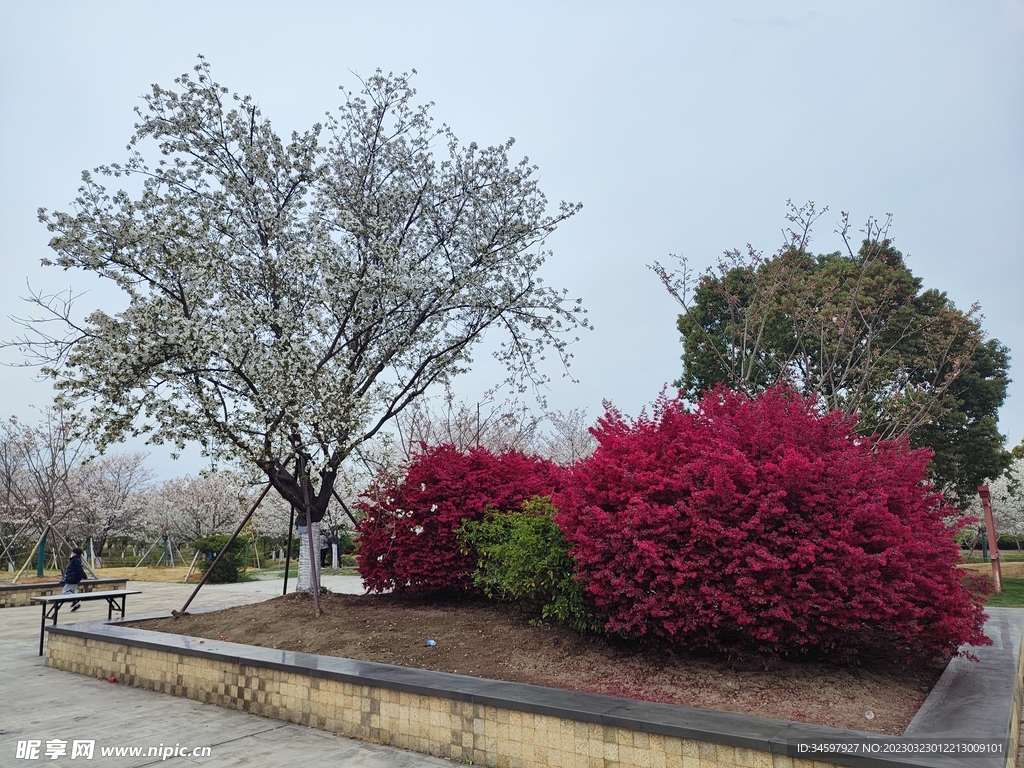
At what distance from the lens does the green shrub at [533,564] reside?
598cm

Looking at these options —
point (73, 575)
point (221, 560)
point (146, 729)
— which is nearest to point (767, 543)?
point (146, 729)

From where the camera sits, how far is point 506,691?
15.7ft

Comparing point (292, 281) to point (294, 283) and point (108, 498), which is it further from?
point (108, 498)

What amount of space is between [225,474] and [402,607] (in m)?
2.69

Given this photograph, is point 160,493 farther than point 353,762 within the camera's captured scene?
Yes

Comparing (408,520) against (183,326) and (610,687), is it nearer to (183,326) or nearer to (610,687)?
(183,326)

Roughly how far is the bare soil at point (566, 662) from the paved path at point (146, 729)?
3.03 feet

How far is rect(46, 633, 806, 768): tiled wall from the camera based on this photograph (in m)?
3.95

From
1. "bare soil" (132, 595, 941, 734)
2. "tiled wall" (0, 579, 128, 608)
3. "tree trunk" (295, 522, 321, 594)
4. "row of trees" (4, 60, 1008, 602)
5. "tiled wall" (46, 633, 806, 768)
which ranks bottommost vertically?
"tiled wall" (0, 579, 128, 608)

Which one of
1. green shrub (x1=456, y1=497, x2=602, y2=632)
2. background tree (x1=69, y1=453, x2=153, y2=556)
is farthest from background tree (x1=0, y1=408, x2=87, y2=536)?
green shrub (x1=456, y1=497, x2=602, y2=632)

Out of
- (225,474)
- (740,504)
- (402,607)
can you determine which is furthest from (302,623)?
(740,504)

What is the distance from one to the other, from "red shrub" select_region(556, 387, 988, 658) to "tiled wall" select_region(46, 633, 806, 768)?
1102 mm

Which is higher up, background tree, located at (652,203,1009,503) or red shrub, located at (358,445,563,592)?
background tree, located at (652,203,1009,503)

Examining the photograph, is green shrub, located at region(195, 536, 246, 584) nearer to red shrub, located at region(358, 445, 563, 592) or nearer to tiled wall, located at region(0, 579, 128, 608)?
tiled wall, located at region(0, 579, 128, 608)
